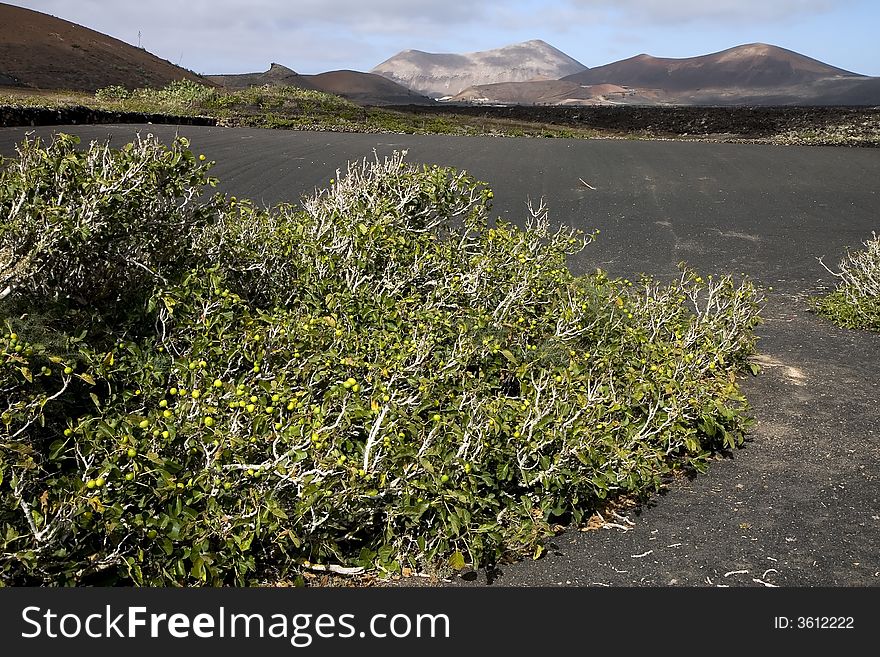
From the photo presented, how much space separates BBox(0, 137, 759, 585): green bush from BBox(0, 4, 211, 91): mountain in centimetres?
3498

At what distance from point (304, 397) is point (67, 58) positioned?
43.4 metres

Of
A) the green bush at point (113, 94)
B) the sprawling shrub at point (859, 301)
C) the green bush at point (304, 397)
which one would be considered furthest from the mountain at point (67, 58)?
the sprawling shrub at point (859, 301)

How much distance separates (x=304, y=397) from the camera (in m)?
3.30

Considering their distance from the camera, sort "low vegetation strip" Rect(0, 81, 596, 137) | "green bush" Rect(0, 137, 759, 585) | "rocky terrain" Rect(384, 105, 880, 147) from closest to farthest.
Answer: "green bush" Rect(0, 137, 759, 585)
"low vegetation strip" Rect(0, 81, 596, 137)
"rocky terrain" Rect(384, 105, 880, 147)

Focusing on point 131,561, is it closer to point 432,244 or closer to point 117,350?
point 117,350

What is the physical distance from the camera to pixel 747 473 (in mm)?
3973

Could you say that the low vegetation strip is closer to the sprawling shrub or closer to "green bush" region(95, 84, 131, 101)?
"green bush" region(95, 84, 131, 101)

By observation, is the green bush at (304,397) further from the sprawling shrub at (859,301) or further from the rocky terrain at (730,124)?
the rocky terrain at (730,124)

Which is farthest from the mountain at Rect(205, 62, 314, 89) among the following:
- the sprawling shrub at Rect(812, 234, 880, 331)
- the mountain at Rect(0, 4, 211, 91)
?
the sprawling shrub at Rect(812, 234, 880, 331)

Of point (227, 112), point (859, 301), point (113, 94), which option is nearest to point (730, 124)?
point (227, 112)

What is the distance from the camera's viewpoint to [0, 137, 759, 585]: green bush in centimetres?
275

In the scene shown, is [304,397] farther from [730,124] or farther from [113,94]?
[113,94]

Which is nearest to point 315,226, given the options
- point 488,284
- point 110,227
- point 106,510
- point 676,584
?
point 488,284

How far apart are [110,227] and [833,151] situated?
19240 mm
